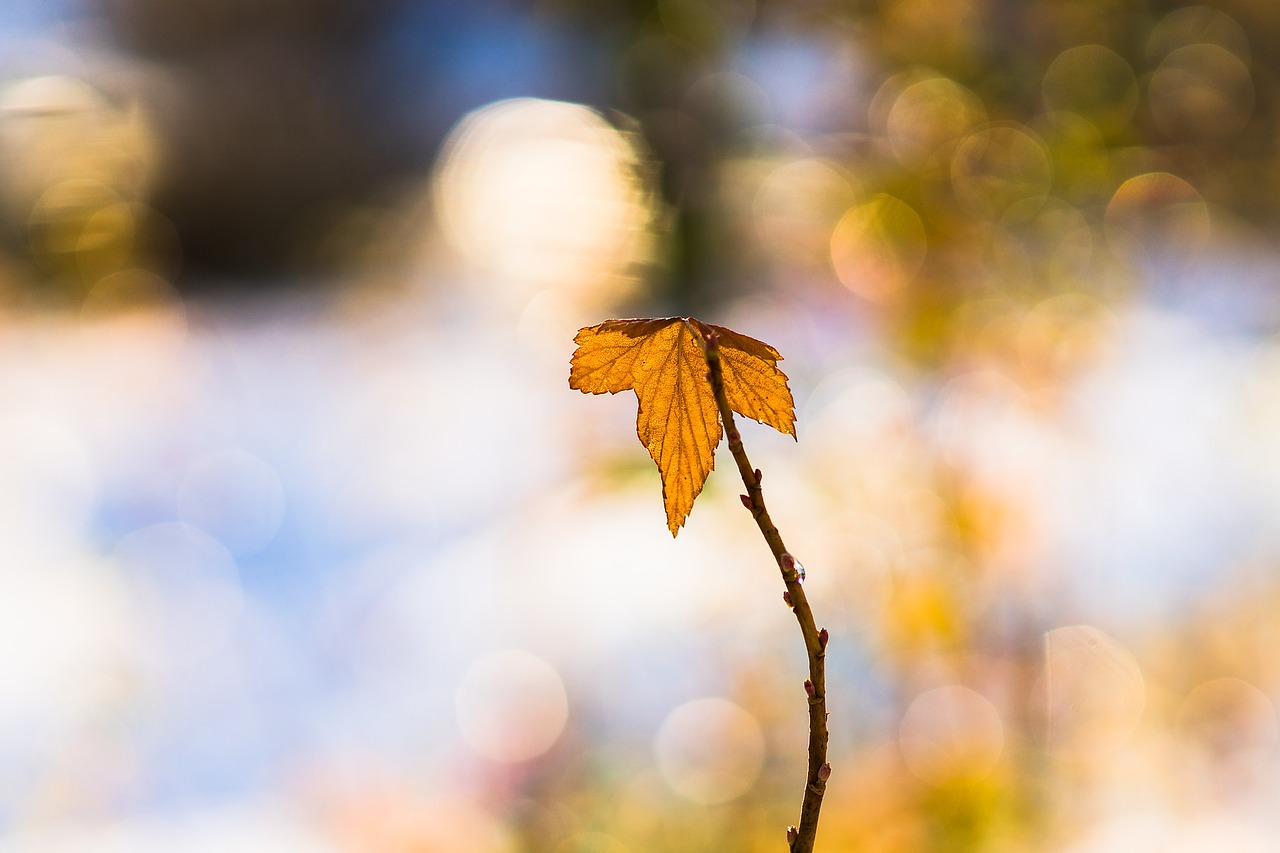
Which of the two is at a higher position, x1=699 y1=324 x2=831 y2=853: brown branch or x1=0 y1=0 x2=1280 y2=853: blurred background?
x1=0 y1=0 x2=1280 y2=853: blurred background

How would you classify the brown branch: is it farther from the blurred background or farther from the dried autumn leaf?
the blurred background

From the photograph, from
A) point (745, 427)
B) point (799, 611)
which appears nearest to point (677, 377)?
point (799, 611)

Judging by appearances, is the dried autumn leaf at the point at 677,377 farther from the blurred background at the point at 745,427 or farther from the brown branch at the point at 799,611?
the blurred background at the point at 745,427

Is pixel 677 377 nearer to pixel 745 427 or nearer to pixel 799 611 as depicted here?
pixel 799 611

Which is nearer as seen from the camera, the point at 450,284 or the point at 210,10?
the point at 210,10

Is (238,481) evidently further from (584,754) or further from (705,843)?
(705,843)

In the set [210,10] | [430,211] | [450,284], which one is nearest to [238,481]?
[450,284]

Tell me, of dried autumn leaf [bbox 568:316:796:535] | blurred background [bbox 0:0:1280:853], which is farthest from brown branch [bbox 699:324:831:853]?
blurred background [bbox 0:0:1280:853]
